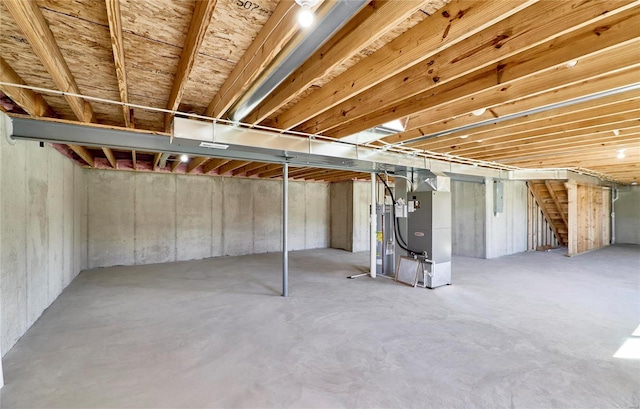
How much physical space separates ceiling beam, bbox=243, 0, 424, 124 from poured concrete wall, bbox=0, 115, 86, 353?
2.59 metres

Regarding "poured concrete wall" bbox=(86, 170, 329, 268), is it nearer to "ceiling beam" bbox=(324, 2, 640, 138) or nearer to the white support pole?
the white support pole

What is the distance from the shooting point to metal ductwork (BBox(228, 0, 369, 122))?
1.23 metres

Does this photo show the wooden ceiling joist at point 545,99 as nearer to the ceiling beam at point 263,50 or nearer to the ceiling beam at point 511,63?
the ceiling beam at point 511,63

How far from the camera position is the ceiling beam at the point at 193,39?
1.36 meters

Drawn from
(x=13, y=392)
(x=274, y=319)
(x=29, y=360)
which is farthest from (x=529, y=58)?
(x=29, y=360)

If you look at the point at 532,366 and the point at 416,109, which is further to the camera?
the point at 416,109

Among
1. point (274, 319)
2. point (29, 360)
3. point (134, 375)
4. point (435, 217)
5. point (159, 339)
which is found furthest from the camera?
point (435, 217)

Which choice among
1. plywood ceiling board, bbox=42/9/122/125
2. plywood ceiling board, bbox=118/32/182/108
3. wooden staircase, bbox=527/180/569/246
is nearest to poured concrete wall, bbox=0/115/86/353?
plywood ceiling board, bbox=42/9/122/125

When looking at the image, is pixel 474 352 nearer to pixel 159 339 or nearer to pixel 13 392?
pixel 159 339

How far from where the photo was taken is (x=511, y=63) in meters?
2.07

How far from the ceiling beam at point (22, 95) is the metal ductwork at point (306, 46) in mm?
1665

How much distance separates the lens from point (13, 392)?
1994 millimetres

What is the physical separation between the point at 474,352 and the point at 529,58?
2402mm

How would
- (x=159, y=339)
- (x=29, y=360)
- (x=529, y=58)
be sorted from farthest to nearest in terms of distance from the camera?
(x=159, y=339)
(x=29, y=360)
(x=529, y=58)
